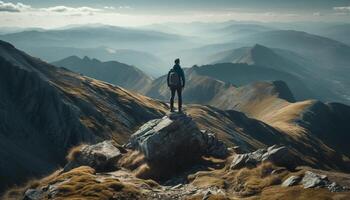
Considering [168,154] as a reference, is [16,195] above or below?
below

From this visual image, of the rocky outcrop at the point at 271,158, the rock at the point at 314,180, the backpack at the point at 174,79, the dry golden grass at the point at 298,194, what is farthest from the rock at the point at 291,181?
the backpack at the point at 174,79

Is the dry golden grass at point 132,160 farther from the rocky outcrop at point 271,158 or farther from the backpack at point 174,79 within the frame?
the rocky outcrop at point 271,158

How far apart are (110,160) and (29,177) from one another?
62.7 meters

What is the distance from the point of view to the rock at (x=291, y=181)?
4138cm

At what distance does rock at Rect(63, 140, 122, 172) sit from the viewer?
188 ft

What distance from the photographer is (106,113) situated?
18138 centimetres

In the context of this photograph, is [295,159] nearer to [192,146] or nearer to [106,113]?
[192,146]

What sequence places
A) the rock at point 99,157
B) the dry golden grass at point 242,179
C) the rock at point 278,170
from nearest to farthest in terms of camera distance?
the dry golden grass at point 242,179 → the rock at point 278,170 → the rock at point 99,157

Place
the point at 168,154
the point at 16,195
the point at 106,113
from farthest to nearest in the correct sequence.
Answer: the point at 106,113
the point at 16,195
the point at 168,154

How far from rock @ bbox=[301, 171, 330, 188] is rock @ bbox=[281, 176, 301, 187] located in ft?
2.08

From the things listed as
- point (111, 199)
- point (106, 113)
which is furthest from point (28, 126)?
point (111, 199)

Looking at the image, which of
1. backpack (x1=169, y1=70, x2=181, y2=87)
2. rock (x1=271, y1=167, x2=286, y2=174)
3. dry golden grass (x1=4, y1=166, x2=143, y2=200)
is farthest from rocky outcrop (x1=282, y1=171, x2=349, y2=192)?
backpack (x1=169, y1=70, x2=181, y2=87)

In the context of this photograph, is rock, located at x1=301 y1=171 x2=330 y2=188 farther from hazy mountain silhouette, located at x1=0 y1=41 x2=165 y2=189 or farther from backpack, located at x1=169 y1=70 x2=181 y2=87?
hazy mountain silhouette, located at x1=0 y1=41 x2=165 y2=189

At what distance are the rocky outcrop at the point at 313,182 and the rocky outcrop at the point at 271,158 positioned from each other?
206 inches
